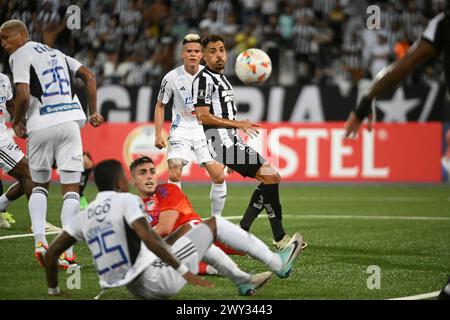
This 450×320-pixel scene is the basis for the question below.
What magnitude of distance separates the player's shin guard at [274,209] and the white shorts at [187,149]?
1.73 metres

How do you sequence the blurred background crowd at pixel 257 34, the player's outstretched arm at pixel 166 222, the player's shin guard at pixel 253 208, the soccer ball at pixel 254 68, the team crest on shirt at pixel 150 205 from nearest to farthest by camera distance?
the player's outstretched arm at pixel 166 222 < the team crest on shirt at pixel 150 205 < the player's shin guard at pixel 253 208 < the soccer ball at pixel 254 68 < the blurred background crowd at pixel 257 34

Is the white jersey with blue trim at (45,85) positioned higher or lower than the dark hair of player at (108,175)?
higher

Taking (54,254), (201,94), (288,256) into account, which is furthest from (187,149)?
(54,254)

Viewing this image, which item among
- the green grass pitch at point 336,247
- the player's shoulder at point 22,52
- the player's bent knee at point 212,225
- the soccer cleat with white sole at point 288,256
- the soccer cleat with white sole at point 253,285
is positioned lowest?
the green grass pitch at point 336,247

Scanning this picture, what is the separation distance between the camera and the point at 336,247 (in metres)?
10.5

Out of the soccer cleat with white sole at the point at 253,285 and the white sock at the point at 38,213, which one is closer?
the soccer cleat with white sole at the point at 253,285

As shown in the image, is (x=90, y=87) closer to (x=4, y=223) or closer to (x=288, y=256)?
(x=288, y=256)

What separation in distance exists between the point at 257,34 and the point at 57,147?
47.3ft

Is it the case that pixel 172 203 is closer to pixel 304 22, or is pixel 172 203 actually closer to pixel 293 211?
pixel 293 211

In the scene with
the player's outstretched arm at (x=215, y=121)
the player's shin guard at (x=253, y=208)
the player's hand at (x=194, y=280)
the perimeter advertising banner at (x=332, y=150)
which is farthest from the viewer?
the perimeter advertising banner at (x=332, y=150)

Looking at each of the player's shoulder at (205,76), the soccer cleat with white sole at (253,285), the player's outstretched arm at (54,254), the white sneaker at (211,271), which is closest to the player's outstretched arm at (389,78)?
the soccer cleat with white sole at (253,285)

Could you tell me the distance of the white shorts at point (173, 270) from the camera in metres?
6.39

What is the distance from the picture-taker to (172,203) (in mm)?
7801

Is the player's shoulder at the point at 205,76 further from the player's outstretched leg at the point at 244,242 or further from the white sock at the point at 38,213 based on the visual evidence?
the player's outstretched leg at the point at 244,242
